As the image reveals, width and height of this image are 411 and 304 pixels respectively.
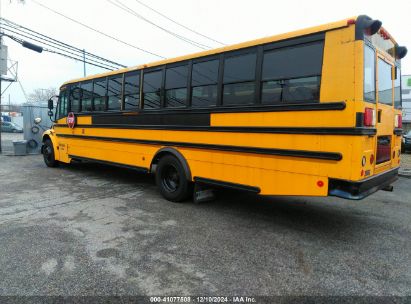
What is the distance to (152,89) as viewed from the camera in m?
Result: 6.03

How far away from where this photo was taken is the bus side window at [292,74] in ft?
12.4

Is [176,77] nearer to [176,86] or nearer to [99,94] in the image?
[176,86]

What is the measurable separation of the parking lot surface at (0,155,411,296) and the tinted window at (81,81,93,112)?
8.14 feet

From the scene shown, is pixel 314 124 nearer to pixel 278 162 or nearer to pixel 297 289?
pixel 278 162

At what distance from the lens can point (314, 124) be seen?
3742 mm

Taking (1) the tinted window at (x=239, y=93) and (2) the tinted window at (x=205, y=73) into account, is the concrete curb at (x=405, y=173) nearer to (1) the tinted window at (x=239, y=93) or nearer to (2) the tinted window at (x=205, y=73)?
(1) the tinted window at (x=239, y=93)

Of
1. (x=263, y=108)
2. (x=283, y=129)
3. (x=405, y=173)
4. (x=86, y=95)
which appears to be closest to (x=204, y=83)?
(x=263, y=108)

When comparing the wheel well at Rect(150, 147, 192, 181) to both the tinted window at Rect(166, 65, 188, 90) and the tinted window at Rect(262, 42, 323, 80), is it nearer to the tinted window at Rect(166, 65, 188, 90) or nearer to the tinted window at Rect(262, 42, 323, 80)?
the tinted window at Rect(166, 65, 188, 90)

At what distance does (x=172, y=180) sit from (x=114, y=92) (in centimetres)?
258

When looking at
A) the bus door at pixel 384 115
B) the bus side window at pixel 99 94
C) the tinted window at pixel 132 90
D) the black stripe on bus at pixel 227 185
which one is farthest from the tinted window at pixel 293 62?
the bus side window at pixel 99 94

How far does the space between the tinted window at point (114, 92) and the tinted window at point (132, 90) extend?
216mm

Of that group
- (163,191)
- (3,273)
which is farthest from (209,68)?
(3,273)

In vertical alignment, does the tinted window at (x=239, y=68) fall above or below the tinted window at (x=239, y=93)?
above

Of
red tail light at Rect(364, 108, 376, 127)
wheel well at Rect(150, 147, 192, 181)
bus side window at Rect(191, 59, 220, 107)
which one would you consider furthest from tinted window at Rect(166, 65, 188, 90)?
red tail light at Rect(364, 108, 376, 127)
